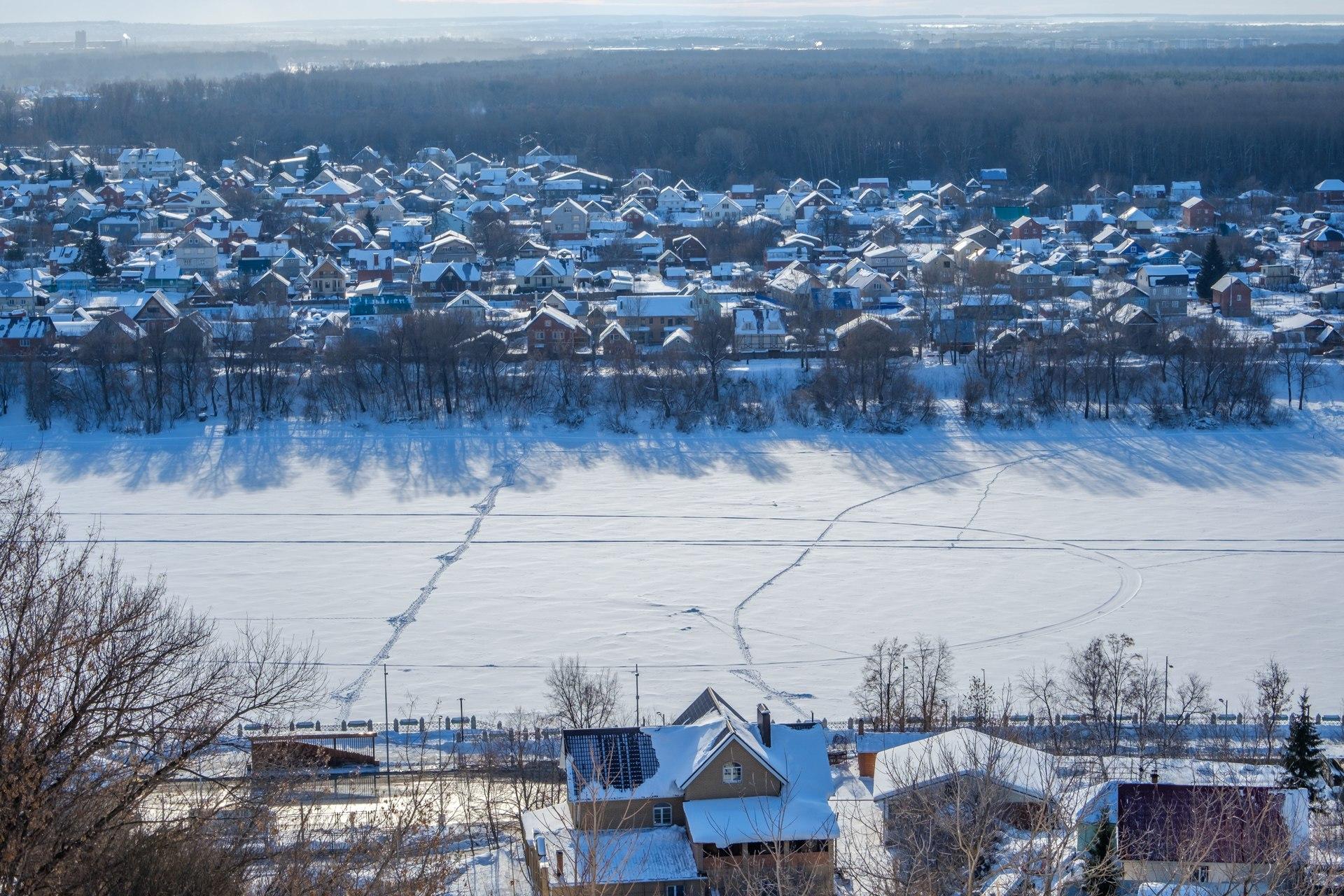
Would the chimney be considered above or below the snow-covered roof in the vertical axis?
above

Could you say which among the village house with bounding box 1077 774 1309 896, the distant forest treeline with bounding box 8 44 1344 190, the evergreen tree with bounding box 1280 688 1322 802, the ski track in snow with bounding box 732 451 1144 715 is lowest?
the ski track in snow with bounding box 732 451 1144 715

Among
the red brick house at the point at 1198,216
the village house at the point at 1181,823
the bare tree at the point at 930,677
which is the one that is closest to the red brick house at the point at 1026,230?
the red brick house at the point at 1198,216

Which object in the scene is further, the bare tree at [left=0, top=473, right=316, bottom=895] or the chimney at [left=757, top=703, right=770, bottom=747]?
the chimney at [left=757, top=703, right=770, bottom=747]

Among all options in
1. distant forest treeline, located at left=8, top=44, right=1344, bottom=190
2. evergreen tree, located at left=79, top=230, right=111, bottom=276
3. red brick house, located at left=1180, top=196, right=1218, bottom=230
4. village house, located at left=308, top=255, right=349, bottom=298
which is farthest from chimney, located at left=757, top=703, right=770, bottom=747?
distant forest treeline, located at left=8, top=44, right=1344, bottom=190

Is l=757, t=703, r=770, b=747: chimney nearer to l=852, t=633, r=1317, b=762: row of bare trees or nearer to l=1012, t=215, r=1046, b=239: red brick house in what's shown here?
l=852, t=633, r=1317, b=762: row of bare trees

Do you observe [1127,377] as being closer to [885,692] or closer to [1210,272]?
[1210,272]

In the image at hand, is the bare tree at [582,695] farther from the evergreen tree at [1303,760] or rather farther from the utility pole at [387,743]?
the evergreen tree at [1303,760]
